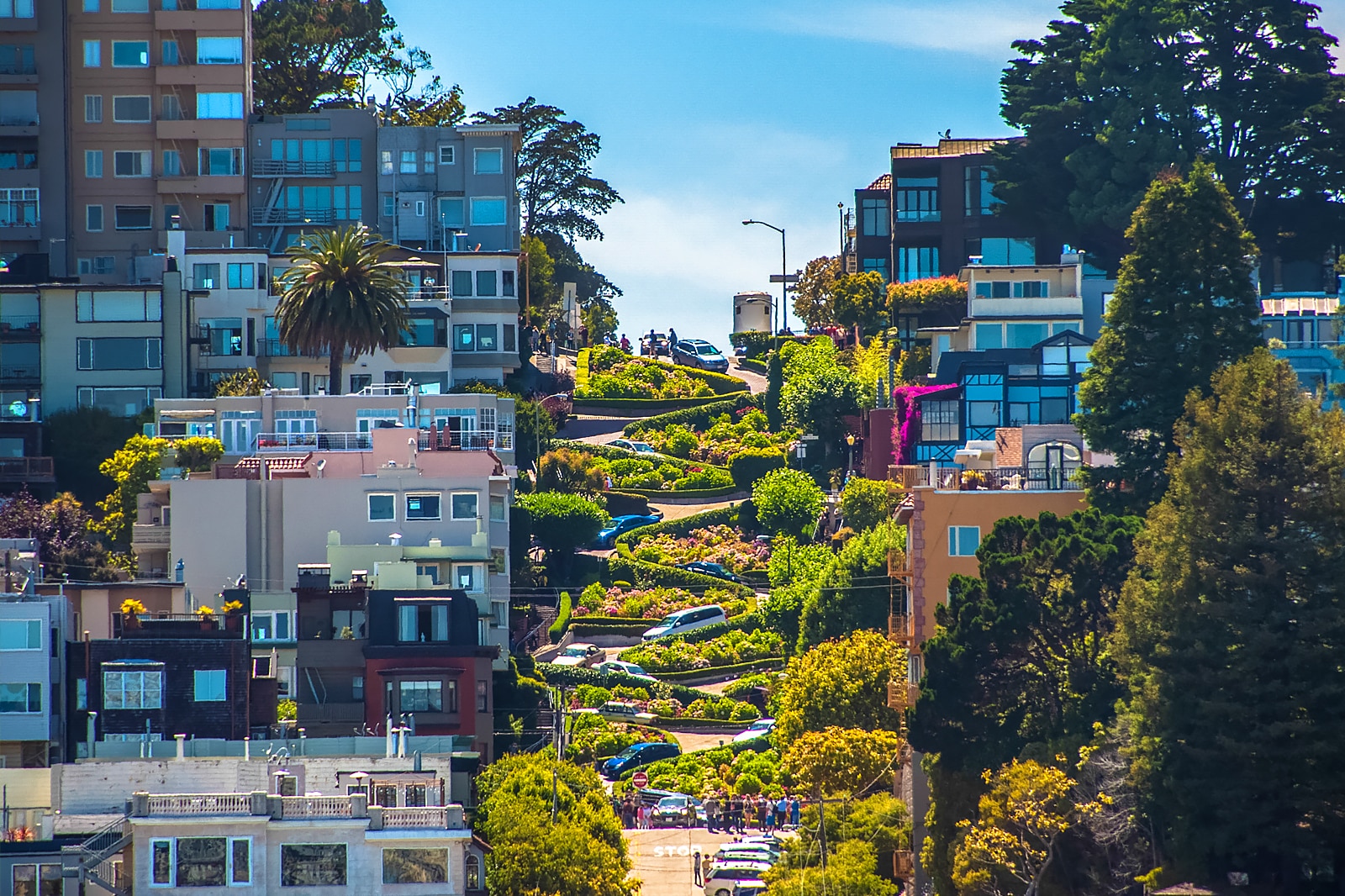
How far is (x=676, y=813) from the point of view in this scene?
10738 cm

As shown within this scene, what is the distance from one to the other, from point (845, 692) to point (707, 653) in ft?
86.2

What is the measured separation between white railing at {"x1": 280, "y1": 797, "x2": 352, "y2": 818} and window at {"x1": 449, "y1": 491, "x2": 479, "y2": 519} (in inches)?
1275

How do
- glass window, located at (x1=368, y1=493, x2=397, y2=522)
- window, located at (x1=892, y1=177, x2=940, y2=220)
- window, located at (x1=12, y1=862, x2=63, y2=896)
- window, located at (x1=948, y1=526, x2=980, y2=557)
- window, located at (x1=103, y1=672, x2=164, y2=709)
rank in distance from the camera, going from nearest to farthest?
1. window, located at (x1=12, y1=862, x2=63, y2=896)
2. window, located at (x1=103, y1=672, x2=164, y2=709)
3. window, located at (x1=948, y1=526, x2=980, y2=557)
4. glass window, located at (x1=368, y1=493, x2=397, y2=522)
5. window, located at (x1=892, y1=177, x2=940, y2=220)

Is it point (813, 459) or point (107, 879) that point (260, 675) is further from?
point (813, 459)

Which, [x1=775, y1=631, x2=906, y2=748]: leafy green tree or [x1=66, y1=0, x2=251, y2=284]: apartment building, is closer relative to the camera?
[x1=775, y1=631, x2=906, y2=748]: leafy green tree

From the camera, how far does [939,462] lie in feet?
408

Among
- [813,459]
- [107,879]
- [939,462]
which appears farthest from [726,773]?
[813,459]

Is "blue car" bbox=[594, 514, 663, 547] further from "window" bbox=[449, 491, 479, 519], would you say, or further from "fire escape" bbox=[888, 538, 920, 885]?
"fire escape" bbox=[888, 538, 920, 885]

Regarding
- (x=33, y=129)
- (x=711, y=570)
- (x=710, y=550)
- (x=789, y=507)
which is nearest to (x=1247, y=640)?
(x=711, y=570)

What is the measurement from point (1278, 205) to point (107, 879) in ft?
278

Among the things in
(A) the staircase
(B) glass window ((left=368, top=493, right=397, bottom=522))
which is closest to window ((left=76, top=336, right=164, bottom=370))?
(B) glass window ((left=368, top=493, right=397, bottom=522))

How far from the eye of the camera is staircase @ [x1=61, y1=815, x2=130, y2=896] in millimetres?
78875

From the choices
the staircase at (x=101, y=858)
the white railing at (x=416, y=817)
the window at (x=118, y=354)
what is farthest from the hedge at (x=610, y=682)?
the staircase at (x=101, y=858)

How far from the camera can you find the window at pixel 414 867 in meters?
81.8
